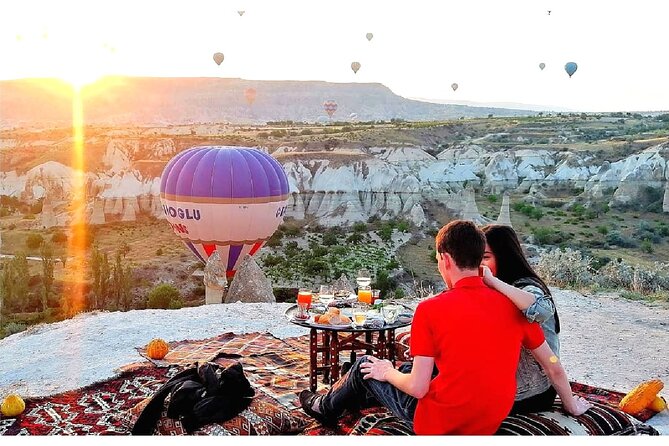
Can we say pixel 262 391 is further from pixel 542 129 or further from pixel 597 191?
pixel 542 129

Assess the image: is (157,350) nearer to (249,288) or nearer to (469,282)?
(249,288)

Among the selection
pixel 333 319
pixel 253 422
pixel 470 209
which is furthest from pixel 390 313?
pixel 470 209

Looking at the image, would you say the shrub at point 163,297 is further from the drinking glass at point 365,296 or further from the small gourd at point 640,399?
the small gourd at point 640,399

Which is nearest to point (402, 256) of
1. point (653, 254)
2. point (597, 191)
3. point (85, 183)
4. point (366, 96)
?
point (653, 254)

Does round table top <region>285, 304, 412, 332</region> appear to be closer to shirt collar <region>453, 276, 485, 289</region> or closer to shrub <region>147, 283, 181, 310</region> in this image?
shirt collar <region>453, 276, 485, 289</region>

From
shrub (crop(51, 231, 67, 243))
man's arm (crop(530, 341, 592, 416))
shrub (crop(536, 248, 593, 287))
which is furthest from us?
shrub (crop(51, 231, 67, 243))

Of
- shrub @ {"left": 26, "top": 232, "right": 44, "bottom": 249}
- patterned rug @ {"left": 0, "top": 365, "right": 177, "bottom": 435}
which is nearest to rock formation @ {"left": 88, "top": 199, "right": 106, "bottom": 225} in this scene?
shrub @ {"left": 26, "top": 232, "right": 44, "bottom": 249}
